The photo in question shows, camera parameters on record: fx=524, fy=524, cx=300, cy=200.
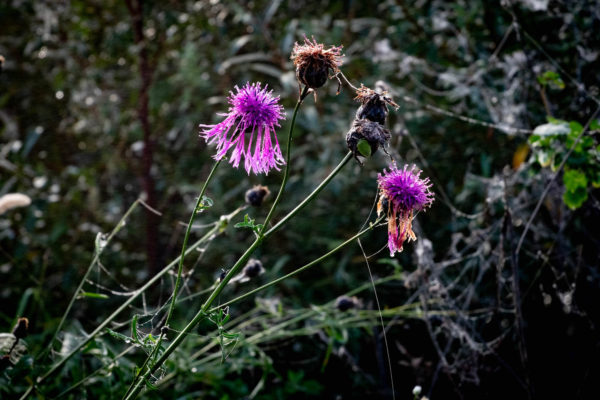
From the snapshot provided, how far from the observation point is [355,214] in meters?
1.65

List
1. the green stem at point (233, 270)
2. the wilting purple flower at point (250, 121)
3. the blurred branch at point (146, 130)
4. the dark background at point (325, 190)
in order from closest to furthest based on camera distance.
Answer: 1. the green stem at point (233, 270)
2. the wilting purple flower at point (250, 121)
3. the dark background at point (325, 190)
4. the blurred branch at point (146, 130)

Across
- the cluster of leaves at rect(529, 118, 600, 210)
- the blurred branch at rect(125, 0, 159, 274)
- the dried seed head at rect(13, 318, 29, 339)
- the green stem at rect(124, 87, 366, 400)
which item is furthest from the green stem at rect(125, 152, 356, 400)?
the blurred branch at rect(125, 0, 159, 274)

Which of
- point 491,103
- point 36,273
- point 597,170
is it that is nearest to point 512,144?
point 491,103

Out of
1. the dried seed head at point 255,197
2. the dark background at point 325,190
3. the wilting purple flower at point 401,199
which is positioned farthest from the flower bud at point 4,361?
the wilting purple flower at point 401,199

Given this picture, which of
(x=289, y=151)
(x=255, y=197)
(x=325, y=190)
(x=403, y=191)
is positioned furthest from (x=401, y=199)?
(x=325, y=190)

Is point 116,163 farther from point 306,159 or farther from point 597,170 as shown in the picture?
point 597,170

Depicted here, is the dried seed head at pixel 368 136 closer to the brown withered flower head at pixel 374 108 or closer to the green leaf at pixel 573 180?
the brown withered flower head at pixel 374 108

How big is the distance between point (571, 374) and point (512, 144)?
71 centimetres

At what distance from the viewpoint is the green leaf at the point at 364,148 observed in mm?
548

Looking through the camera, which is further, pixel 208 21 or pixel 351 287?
pixel 208 21

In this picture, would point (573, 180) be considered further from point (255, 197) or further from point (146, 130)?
point (146, 130)

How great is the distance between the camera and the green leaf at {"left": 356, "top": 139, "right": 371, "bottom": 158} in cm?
55

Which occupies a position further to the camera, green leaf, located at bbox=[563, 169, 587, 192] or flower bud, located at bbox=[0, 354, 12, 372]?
green leaf, located at bbox=[563, 169, 587, 192]

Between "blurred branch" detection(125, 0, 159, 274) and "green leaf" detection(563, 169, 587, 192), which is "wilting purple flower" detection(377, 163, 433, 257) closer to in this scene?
"green leaf" detection(563, 169, 587, 192)
